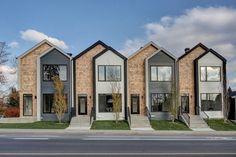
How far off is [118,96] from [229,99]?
1179 centimetres

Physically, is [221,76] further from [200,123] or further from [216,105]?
[200,123]

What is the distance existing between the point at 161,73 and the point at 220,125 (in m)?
8.29

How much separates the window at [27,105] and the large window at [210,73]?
17486 millimetres

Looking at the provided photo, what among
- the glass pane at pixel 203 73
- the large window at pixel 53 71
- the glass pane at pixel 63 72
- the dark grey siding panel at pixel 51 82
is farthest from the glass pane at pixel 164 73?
the large window at pixel 53 71

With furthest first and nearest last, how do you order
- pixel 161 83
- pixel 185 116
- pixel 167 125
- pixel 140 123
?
pixel 161 83 → pixel 185 116 → pixel 140 123 → pixel 167 125

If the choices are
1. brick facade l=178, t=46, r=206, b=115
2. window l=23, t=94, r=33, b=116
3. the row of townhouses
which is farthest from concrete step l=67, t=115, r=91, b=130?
brick facade l=178, t=46, r=206, b=115

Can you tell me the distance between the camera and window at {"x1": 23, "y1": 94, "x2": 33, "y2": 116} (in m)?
40.7

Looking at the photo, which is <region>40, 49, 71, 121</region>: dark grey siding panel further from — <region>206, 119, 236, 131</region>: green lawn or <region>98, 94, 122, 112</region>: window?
<region>206, 119, 236, 131</region>: green lawn

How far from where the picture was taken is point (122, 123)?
3744 cm

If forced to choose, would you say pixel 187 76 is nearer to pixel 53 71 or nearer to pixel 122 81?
pixel 122 81

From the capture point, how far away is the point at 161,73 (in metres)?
42.0

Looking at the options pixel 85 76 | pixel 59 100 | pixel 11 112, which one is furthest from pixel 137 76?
pixel 11 112

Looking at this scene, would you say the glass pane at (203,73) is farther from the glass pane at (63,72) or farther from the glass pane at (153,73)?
the glass pane at (63,72)

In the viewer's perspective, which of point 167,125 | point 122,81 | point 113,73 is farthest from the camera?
point 122,81
